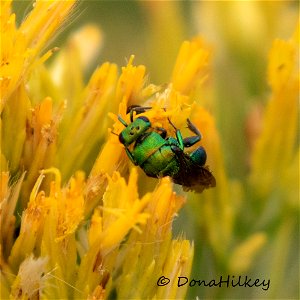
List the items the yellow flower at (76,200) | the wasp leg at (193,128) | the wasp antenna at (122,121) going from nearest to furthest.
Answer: the yellow flower at (76,200)
the wasp antenna at (122,121)
the wasp leg at (193,128)

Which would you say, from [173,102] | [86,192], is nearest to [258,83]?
[173,102]

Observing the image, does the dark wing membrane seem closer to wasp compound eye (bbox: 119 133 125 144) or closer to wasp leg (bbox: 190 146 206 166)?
wasp leg (bbox: 190 146 206 166)

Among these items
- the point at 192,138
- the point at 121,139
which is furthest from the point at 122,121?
the point at 192,138

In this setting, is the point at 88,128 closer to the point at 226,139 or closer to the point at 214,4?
the point at 226,139

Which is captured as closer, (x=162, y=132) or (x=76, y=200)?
(x=76, y=200)

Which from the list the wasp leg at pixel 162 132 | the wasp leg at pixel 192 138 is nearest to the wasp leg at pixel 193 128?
the wasp leg at pixel 192 138

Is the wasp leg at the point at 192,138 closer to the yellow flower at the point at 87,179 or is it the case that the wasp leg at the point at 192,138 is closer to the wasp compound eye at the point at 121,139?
the yellow flower at the point at 87,179

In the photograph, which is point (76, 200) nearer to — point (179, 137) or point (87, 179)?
point (87, 179)
